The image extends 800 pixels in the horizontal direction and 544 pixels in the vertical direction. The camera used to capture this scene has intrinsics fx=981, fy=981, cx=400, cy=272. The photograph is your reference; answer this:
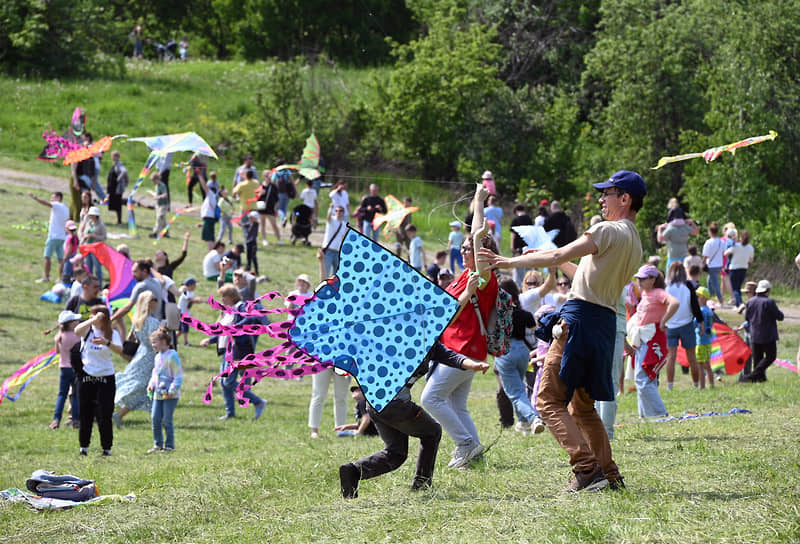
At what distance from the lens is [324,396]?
1113 centimetres

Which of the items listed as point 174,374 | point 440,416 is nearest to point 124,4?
point 174,374

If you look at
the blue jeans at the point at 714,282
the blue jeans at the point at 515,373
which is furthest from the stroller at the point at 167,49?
the blue jeans at the point at 515,373

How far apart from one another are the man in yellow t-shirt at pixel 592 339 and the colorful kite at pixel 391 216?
1385 cm

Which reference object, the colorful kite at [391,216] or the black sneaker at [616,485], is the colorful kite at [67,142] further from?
the black sneaker at [616,485]

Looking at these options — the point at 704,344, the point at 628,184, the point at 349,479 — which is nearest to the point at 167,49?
the point at 704,344

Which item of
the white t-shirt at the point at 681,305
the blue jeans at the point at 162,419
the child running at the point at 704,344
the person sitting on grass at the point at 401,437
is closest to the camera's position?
the person sitting on grass at the point at 401,437

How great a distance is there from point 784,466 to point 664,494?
3.91ft

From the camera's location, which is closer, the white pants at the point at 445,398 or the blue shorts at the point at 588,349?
the blue shorts at the point at 588,349

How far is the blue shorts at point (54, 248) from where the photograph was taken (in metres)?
19.2

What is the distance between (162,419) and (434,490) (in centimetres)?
509

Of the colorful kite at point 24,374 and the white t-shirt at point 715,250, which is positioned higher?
the white t-shirt at point 715,250

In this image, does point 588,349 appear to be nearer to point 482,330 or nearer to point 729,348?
point 482,330

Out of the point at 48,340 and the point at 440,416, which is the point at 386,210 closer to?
the point at 48,340

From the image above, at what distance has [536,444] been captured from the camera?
341 inches
